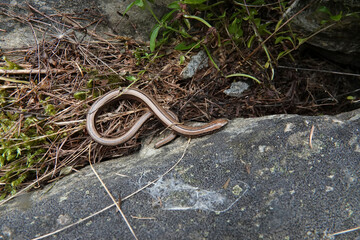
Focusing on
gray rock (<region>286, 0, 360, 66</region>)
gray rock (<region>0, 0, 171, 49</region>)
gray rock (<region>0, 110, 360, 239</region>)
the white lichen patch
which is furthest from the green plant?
gray rock (<region>286, 0, 360, 66</region>)

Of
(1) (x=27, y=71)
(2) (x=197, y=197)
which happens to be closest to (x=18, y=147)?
(1) (x=27, y=71)

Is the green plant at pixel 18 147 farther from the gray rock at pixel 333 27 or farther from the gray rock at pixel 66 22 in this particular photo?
the gray rock at pixel 333 27

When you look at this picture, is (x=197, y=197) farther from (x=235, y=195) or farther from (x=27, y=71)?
(x=27, y=71)

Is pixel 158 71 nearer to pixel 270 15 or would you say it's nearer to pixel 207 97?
pixel 207 97

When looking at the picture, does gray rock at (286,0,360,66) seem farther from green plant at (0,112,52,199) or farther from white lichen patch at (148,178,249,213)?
A: green plant at (0,112,52,199)

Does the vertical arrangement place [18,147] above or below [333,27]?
below

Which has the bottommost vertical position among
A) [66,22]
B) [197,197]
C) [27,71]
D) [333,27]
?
[197,197]
